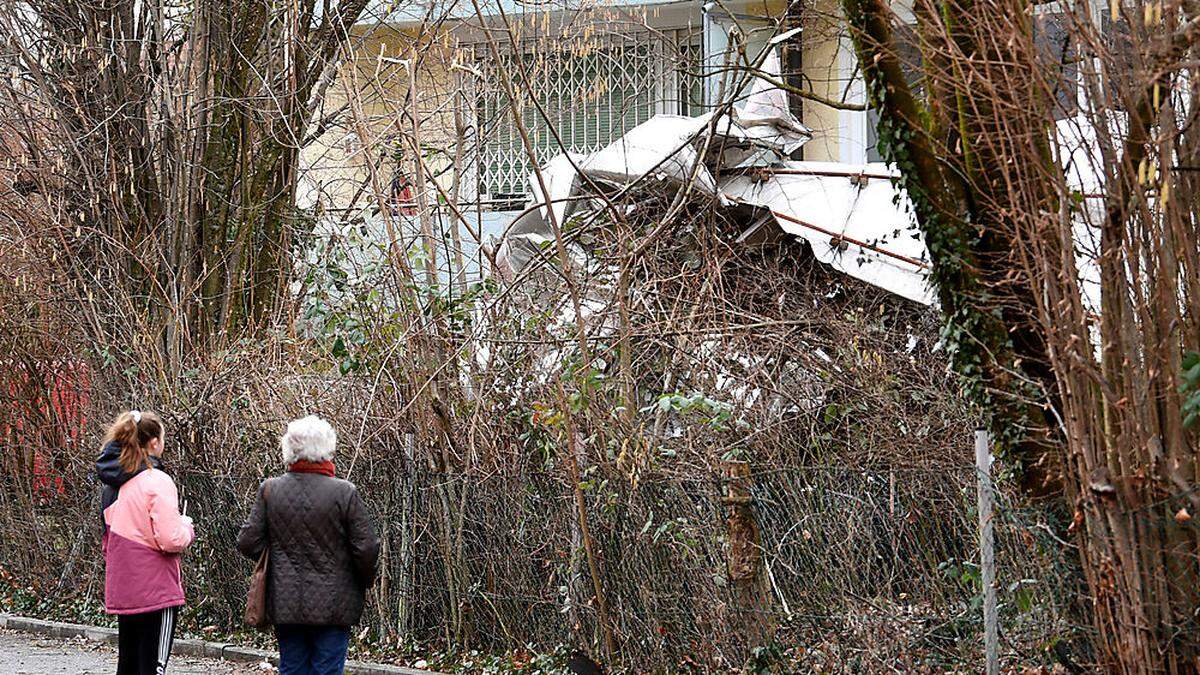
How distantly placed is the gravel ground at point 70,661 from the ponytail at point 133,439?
3137 millimetres

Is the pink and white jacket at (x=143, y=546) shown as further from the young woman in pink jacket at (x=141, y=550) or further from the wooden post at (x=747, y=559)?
the wooden post at (x=747, y=559)

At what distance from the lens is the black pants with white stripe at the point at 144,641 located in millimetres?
9562

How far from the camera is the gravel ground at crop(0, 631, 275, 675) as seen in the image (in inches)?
489

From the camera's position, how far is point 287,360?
44.7 feet

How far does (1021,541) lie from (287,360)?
7125 millimetres

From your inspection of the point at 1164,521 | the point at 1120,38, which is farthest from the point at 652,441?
the point at 1120,38

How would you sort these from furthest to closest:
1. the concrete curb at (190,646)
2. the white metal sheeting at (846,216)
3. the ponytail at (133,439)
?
the white metal sheeting at (846,216) → the concrete curb at (190,646) → the ponytail at (133,439)

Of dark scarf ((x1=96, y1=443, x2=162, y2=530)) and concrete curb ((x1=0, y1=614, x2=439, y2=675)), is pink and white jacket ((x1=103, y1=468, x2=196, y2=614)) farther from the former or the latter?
concrete curb ((x1=0, y1=614, x2=439, y2=675))

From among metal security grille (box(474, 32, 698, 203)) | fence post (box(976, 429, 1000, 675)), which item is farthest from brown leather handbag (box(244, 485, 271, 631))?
metal security grille (box(474, 32, 698, 203))

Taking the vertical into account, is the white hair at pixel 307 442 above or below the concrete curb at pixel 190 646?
above

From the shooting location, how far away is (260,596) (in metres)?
8.78

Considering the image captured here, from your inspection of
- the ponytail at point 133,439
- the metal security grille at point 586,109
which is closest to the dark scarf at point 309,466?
the ponytail at point 133,439

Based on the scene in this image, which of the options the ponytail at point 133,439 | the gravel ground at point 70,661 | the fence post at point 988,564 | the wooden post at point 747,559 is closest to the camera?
the fence post at point 988,564

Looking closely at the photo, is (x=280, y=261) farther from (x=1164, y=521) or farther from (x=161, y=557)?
(x=1164, y=521)
